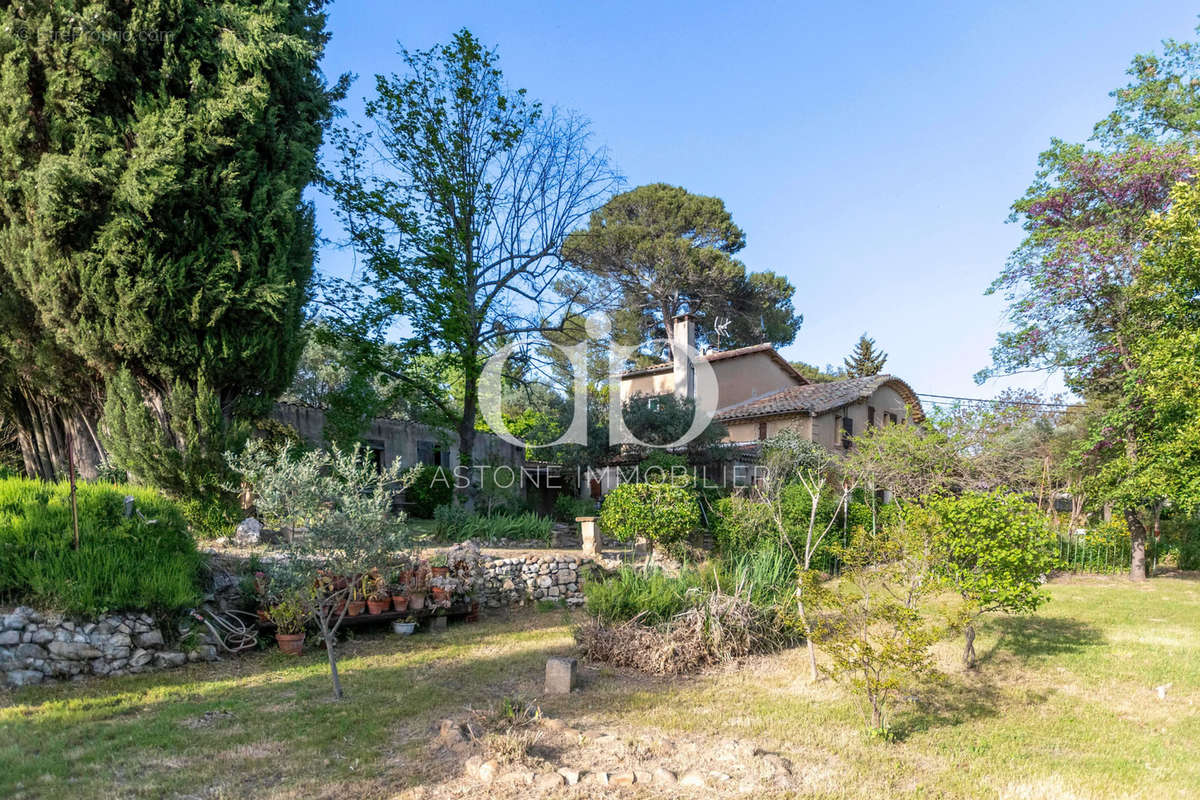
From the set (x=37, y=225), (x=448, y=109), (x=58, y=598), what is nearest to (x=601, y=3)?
(x=448, y=109)

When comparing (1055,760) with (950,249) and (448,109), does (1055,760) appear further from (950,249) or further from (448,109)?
(448,109)

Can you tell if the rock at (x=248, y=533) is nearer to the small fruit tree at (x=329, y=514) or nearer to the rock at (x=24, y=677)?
the rock at (x=24, y=677)

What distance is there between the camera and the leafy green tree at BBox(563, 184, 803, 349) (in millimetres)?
24984

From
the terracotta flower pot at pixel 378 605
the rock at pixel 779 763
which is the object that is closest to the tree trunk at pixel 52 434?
the terracotta flower pot at pixel 378 605

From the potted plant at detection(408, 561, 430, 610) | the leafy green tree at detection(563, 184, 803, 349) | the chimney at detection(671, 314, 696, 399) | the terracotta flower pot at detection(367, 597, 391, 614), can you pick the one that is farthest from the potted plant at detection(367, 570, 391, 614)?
the leafy green tree at detection(563, 184, 803, 349)

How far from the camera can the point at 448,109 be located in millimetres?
13672

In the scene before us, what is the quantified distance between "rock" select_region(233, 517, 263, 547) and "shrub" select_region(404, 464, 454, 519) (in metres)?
7.31

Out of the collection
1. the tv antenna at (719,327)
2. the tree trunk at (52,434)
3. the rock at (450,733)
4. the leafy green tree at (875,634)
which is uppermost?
the tv antenna at (719,327)

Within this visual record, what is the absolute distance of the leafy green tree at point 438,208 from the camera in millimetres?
13211

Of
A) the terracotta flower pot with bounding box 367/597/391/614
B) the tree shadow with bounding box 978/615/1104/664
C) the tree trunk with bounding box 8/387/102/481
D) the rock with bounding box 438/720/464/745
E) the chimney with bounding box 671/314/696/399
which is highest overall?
the chimney with bounding box 671/314/696/399

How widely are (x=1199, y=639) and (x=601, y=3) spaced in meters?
12.8

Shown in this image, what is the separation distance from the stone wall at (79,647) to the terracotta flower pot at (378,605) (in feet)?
5.90

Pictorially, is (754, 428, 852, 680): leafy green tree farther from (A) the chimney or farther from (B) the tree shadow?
(A) the chimney

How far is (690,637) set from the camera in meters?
6.82
